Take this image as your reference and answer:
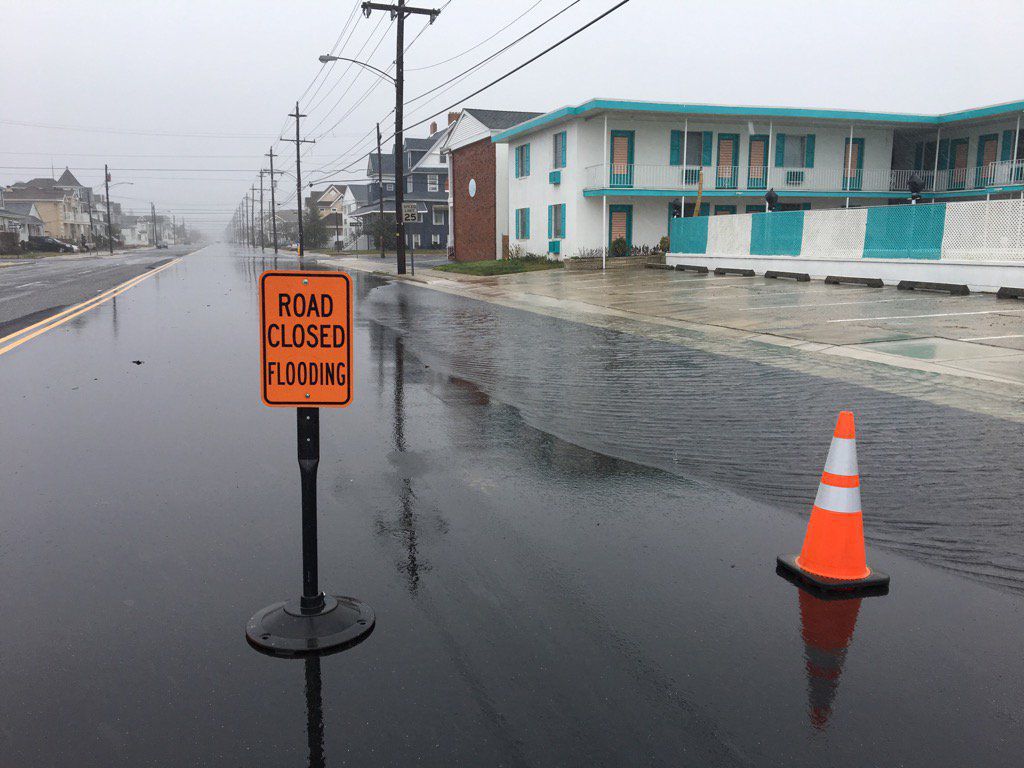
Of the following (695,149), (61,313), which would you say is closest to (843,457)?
(61,313)

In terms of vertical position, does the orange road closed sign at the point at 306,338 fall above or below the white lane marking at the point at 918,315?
above

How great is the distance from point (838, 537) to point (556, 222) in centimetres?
3369

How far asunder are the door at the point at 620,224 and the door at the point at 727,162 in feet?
13.6

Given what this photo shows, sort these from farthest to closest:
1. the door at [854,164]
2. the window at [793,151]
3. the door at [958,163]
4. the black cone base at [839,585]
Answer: the door at [958,163]
the door at [854,164]
the window at [793,151]
the black cone base at [839,585]

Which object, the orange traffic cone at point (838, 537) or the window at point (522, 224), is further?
the window at point (522, 224)

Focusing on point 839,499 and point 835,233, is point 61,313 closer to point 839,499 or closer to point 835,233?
point 839,499

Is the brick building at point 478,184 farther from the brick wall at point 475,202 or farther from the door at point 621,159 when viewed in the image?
the door at point 621,159

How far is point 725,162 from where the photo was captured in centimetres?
3681

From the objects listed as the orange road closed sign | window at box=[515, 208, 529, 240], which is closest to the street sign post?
the orange road closed sign

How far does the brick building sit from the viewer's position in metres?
43.8

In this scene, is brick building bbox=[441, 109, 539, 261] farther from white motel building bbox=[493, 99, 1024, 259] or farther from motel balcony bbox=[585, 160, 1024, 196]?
motel balcony bbox=[585, 160, 1024, 196]

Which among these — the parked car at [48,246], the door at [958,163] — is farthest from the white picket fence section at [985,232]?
the parked car at [48,246]

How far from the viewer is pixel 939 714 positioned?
301 cm

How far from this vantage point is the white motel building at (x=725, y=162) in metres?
34.9
